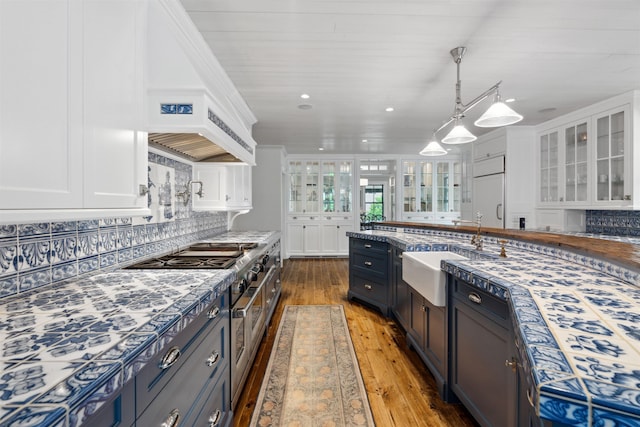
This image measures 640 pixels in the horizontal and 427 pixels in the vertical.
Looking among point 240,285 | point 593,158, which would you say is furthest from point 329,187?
point 240,285

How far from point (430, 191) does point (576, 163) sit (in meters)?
3.17

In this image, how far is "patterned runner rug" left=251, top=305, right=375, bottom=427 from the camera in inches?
65.4

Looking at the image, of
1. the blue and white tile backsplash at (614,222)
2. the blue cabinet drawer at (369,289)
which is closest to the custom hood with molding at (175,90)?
the blue cabinet drawer at (369,289)

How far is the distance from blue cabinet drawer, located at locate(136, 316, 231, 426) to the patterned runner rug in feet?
1.59

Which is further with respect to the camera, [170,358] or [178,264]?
[178,264]

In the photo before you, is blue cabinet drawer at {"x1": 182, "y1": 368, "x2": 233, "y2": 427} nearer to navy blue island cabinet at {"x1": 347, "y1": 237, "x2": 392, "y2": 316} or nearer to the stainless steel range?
the stainless steel range

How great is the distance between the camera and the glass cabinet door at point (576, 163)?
11.7 ft

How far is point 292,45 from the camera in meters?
2.09

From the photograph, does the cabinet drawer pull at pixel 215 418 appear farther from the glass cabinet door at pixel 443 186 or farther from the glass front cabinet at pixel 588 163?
the glass cabinet door at pixel 443 186

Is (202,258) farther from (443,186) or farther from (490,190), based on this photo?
(443,186)

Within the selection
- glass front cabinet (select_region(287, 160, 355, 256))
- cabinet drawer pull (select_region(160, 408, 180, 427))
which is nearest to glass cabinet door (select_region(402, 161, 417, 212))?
glass front cabinet (select_region(287, 160, 355, 256))

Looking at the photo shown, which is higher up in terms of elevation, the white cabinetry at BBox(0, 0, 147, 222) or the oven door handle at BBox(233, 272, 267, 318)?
the white cabinetry at BBox(0, 0, 147, 222)

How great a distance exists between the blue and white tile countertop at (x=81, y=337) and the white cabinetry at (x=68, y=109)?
1.01ft

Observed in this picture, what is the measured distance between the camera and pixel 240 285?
5.61 ft
